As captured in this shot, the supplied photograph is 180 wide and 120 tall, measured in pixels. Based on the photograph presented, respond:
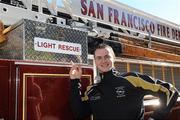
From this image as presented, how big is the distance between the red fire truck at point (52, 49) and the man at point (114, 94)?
0.31 ft

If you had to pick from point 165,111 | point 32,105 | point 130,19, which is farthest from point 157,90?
point 130,19

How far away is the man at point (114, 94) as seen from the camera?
290 cm

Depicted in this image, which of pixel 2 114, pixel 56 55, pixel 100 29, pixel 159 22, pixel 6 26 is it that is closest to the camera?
pixel 2 114

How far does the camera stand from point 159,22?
18.5ft

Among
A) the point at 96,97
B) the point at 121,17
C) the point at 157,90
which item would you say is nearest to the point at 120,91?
the point at 96,97

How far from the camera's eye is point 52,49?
9.45 ft

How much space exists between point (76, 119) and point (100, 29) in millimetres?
1748

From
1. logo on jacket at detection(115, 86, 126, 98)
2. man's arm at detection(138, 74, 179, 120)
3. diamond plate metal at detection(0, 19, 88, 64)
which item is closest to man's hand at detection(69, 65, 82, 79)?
diamond plate metal at detection(0, 19, 88, 64)

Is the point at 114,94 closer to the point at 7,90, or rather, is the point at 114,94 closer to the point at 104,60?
the point at 104,60

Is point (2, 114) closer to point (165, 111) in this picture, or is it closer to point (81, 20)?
point (165, 111)

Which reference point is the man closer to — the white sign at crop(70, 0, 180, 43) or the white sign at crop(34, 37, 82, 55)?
the white sign at crop(34, 37, 82, 55)

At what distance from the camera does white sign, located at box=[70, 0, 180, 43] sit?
4097 millimetres

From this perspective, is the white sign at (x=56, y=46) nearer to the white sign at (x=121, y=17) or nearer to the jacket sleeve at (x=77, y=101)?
the jacket sleeve at (x=77, y=101)

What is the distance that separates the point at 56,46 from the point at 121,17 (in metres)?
2.01
